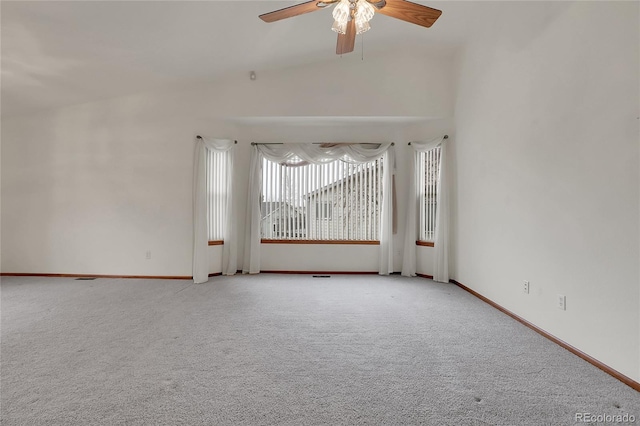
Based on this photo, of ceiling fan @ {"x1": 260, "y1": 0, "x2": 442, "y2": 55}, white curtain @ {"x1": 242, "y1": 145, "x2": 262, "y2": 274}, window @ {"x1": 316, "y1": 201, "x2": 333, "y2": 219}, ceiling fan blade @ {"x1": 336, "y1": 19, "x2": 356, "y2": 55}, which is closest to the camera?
ceiling fan @ {"x1": 260, "y1": 0, "x2": 442, "y2": 55}

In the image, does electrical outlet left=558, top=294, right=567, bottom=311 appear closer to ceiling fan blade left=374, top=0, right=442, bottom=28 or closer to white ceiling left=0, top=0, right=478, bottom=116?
ceiling fan blade left=374, top=0, right=442, bottom=28

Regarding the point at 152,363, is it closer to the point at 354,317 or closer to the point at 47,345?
the point at 47,345

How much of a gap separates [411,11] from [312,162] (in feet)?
9.41

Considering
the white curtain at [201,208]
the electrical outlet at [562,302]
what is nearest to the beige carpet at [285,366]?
the electrical outlet at [562,302]

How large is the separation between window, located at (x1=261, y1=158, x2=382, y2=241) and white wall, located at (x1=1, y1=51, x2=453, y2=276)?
36.5 inches

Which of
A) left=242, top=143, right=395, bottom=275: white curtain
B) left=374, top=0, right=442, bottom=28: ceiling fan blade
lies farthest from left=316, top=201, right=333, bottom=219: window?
left=374, top=0, right=442, bottom=28: ceiling fan blade

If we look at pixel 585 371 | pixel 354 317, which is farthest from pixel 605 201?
pixel 354 317

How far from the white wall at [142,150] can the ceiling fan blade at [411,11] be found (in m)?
2.14

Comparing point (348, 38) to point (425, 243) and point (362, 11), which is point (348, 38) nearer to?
point (362, 11)

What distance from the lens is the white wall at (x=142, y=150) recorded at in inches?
163

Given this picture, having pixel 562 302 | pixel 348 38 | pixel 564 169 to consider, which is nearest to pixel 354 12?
pixel 348 38

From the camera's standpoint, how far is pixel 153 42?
3.07 m

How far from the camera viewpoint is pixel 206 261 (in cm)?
412

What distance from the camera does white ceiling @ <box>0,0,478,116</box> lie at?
2.59 m
